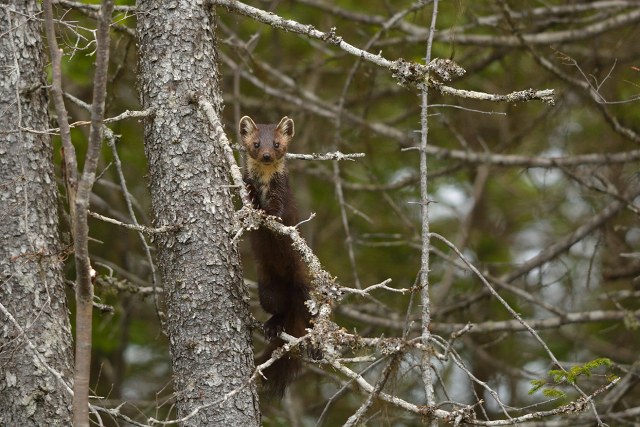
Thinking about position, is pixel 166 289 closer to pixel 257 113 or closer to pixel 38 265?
pixel 38 265

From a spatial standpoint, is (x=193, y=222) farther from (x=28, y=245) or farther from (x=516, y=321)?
(x=516, y=321)

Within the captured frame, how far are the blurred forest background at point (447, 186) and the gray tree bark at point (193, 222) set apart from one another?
3.07 ft

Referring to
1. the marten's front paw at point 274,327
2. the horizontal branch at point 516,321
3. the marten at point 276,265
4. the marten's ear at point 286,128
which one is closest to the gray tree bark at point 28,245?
the marten's front paw at point 274,327

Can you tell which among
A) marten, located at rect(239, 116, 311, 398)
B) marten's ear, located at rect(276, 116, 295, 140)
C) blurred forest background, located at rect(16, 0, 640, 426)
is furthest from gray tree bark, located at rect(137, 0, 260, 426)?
marten's ear, located at rect(276, 116, 295, 140)

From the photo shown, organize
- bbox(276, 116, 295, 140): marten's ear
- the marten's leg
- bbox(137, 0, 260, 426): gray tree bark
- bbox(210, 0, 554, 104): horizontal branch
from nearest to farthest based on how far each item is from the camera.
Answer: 1. bbox(210, 0, 554, 104): horizontal branch
2. bbox(137, 0, 260, 426): gray tree bark
3. the marten's leg
4. bbox(276, 116, 295, 140): marten's ear

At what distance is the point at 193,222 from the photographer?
5.24 metres

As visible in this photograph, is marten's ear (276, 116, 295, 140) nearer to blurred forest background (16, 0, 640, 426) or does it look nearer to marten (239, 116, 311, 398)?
marten (239, 116, 311, 398)

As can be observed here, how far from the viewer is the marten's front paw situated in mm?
6465

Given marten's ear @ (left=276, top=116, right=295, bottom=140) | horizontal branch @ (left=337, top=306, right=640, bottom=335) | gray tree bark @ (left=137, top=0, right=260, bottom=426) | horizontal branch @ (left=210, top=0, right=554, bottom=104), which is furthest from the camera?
horizontal branch @ (left=337, top=306, right=640, bottom=335)

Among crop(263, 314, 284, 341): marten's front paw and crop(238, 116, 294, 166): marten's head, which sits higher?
crop(238, 116, 294, 166): marten's head

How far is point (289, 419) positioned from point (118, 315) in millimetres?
2468

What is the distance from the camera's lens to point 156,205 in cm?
536

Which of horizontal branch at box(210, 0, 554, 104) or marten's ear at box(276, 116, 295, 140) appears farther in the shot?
marten's ear at box(276, 116, 295, 140)

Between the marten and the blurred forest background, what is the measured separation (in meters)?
0.37
